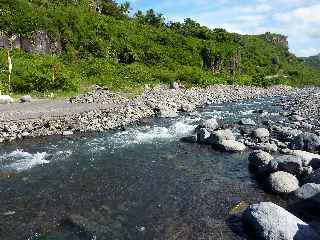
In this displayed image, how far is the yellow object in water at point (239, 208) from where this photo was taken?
19031 mm

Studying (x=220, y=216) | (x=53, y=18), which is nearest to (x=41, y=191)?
(x=220, y=216)

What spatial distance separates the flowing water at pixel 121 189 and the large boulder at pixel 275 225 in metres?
0.72

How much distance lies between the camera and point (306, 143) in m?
27.9

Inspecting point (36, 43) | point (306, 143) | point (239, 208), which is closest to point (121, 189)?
point (239, 208)

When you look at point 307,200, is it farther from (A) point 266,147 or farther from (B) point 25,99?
(B) point 25,99

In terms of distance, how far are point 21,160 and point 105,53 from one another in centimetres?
5545

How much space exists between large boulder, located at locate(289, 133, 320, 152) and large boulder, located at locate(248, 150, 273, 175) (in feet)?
13.6

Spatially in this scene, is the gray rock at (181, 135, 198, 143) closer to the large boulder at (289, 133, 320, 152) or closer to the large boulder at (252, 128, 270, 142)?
the large boulder at (252, 128, 270, 142)

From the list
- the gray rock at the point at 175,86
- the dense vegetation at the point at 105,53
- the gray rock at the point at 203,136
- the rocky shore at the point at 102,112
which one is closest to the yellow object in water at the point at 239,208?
the gray rock at the point at 203,136

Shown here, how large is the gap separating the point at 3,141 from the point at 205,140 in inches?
558

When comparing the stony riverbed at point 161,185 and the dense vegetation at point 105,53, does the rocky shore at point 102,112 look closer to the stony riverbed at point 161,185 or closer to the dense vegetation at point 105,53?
the stony riverbed at point 161,185

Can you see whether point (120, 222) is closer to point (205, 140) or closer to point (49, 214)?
point (49, 214)

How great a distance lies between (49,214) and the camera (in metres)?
18.4

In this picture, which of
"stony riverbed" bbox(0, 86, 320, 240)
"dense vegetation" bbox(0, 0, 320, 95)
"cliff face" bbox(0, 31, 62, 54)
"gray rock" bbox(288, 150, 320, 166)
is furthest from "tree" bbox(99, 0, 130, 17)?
"gray rock" bbox(288, 150, 320, 166)
